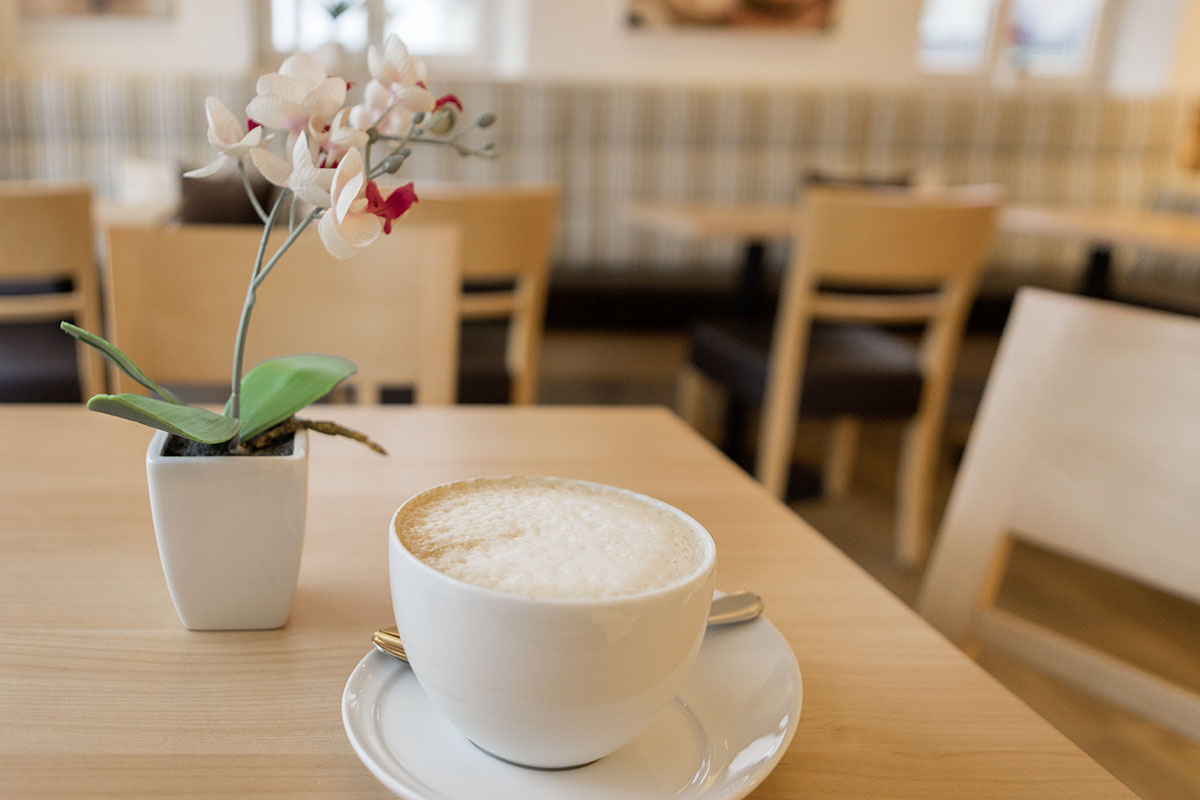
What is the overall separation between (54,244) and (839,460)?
1918 mm

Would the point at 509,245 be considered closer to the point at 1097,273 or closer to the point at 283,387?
the point at 283,387

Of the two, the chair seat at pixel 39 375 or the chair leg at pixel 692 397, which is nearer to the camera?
the chair seat at pixel 39 375

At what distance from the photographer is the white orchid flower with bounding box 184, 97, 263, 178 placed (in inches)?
16.2

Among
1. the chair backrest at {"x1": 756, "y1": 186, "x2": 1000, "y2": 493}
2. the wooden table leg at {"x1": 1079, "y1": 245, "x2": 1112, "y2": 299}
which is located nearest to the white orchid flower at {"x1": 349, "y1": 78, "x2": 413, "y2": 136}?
the chair backrest at {"x1": 756, "y1": 186, "x2": 1000, "y2": 493}

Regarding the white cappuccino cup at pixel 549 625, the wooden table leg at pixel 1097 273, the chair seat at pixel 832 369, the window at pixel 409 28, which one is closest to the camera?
the white cappuccino cup at pixel 549 625

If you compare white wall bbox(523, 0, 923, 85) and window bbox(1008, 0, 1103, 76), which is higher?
window bbox(1008, 0, 1103, 76)

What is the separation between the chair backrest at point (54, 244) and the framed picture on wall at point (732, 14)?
2907mm

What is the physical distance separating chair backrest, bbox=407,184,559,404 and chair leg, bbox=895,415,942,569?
0.89 meters

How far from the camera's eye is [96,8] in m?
3.69

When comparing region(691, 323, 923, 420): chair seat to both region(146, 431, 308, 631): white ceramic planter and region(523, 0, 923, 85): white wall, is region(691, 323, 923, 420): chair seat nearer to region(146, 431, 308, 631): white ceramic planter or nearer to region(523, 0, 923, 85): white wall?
region(146, 431, 308, 631): white ceramic planter

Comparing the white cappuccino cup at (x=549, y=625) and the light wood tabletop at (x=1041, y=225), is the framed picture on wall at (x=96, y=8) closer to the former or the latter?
the light wood tabletop at (x=1041, y=225)

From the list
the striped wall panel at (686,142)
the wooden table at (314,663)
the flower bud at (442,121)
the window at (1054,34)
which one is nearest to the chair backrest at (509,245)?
the wooden table at (314,663)

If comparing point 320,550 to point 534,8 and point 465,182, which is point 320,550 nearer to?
point 465,182

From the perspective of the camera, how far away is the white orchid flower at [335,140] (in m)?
0.41
